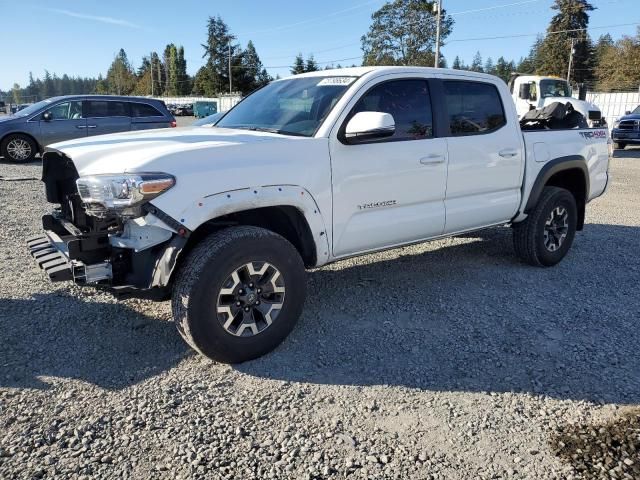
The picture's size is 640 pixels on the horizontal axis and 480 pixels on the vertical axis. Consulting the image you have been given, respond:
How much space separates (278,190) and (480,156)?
→ 6.96 feet

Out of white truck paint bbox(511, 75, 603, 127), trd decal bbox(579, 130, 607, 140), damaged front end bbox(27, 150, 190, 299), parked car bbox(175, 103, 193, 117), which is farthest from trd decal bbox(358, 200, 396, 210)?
parked car bbox(175, 103, 193, 117)

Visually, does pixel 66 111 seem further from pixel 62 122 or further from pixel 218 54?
pixel 218 54

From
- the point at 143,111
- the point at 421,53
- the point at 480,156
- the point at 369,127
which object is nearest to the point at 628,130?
the point at 143,111

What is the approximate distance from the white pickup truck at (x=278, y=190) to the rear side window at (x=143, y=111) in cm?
1003

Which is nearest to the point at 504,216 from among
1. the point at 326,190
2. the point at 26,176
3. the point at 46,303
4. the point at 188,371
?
the point at 326,190

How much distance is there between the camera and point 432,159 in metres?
4.35

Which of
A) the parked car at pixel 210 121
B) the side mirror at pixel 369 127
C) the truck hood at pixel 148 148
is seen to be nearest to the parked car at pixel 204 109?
the parked car at pixel 210 121

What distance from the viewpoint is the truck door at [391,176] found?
388cm

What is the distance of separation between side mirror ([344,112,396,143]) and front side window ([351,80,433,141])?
0.26m

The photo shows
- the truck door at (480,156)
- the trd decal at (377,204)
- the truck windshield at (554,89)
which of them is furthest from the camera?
the truck windshield at (554,89)

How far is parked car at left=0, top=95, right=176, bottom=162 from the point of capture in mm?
13422

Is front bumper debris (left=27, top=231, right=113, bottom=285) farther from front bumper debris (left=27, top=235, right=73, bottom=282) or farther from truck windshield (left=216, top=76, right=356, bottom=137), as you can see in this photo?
truck windshield (left=216, top=76, right=356, bottom=137)

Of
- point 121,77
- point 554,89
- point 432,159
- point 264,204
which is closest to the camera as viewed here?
point 264,204

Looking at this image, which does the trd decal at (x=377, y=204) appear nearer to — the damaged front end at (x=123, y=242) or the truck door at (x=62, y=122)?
the damaged front end at (x=123, y=242)
